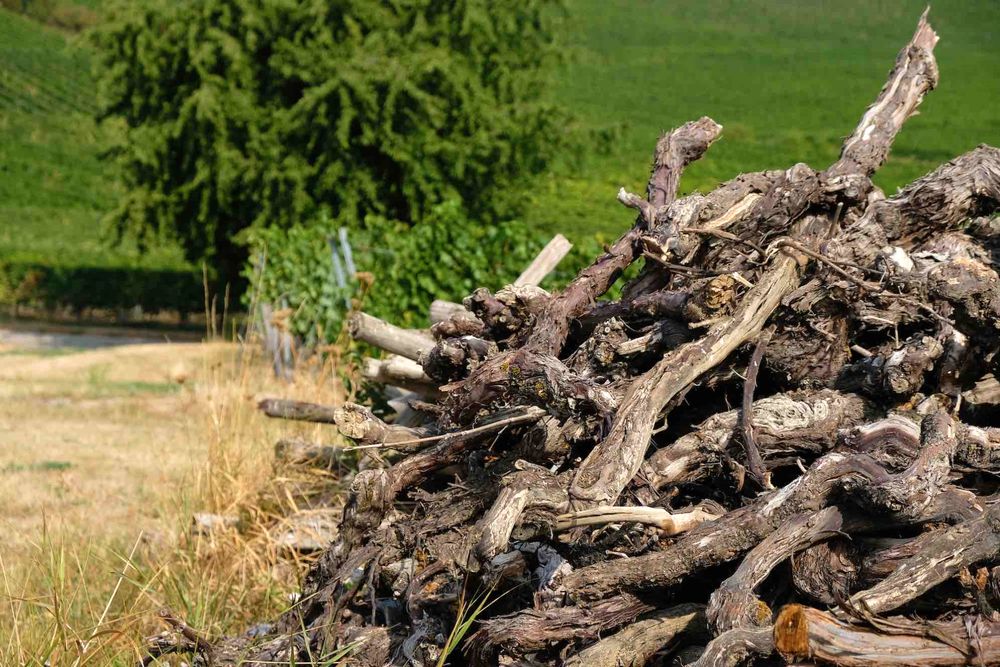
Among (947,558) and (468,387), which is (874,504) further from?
(468,387)

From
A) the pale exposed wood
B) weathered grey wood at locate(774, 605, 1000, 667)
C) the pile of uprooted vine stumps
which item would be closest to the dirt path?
the pile of uprooted vine stumps

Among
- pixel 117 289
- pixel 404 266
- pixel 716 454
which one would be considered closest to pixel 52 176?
pixel 117 289

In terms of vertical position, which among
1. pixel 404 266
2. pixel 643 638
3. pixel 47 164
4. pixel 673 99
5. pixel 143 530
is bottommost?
pixel 47 164

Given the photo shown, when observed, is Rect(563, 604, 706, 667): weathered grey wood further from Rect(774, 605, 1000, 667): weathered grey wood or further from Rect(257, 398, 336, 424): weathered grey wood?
Rect(257, 398, 336, 424): weathered grey wood

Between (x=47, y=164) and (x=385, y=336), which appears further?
(x=47, y=164)

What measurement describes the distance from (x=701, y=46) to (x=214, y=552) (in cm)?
9257

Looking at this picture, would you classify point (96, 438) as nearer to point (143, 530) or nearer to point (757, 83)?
point (143, 530)

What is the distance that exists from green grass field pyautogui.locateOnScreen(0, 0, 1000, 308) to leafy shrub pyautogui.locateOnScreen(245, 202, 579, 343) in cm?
920

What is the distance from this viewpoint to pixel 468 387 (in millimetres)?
3617

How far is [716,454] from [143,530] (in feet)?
11.6

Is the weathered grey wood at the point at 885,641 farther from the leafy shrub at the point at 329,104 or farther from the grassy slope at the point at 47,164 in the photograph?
the grassy slope at the point at 47,164

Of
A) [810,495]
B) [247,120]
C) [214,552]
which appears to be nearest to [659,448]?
[810,495]

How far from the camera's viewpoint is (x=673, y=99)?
74.8 metres

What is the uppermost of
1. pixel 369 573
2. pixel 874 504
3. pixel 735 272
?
pixel 735 272
